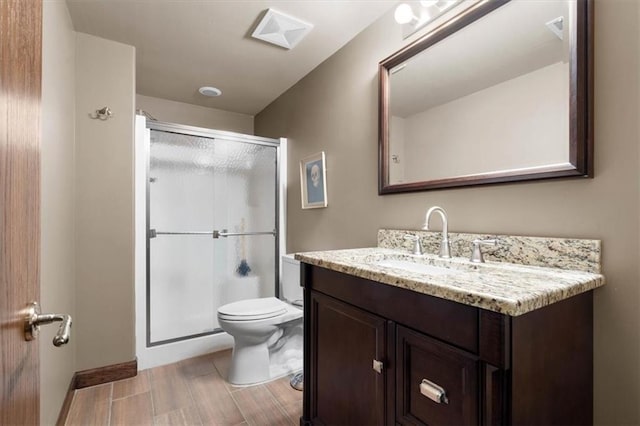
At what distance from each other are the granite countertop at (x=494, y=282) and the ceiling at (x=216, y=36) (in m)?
1.46

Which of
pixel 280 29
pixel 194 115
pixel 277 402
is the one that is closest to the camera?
pixel 277 402

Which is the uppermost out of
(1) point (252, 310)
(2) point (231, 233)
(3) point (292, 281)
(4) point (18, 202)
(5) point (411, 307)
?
(4) point (18, 202)

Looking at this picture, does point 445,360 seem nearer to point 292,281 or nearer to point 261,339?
point 261,339

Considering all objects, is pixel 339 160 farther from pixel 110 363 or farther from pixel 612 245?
pixel 110 363

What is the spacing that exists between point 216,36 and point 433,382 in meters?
2.24

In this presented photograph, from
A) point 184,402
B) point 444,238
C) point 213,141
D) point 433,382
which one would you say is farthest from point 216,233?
point 433,382

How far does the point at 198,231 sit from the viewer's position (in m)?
2.63

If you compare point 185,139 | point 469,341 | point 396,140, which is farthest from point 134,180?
point 469,341

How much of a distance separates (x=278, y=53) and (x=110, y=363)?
240 cm

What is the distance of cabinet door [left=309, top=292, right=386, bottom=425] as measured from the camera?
3.72 feet

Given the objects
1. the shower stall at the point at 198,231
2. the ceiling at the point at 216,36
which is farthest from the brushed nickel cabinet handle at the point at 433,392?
the shower stall at the point at 198,231

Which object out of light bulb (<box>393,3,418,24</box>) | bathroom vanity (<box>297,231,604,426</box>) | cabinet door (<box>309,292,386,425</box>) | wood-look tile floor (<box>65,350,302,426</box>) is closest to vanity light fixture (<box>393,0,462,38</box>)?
light bulb (<box>393,3,418,24</box>)

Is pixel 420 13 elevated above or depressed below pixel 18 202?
above

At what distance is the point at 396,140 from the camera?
70.5 inches
